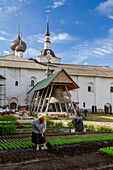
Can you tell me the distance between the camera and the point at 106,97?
104 feet

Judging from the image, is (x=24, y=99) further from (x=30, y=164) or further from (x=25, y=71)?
(x=30, y=164)

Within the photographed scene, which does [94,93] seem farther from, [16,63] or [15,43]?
[15,43]

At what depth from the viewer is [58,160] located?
184 inches

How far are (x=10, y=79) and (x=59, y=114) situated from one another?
11532 mm

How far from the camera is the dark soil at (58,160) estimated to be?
4215 mm

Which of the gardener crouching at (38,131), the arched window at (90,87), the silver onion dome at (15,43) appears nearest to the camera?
the gardener crouching at (38,131)

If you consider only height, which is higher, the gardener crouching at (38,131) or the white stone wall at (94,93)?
the white stone wall at (94,93)

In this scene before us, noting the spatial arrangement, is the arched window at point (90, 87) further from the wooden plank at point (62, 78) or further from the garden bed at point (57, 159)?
the garden bed at point (57, 159)

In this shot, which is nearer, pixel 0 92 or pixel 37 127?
pixel 37 127

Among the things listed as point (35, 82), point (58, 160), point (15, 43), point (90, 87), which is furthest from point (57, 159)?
point (15, 43)

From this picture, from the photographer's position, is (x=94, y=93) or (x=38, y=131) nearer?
(x=38, y=131)

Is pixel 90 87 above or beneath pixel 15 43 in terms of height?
beneath

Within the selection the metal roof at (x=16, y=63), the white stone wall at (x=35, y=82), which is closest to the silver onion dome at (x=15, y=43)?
the metal roof at (x=16, y=63)

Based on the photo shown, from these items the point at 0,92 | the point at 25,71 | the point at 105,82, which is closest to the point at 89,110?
the point at 105,82
